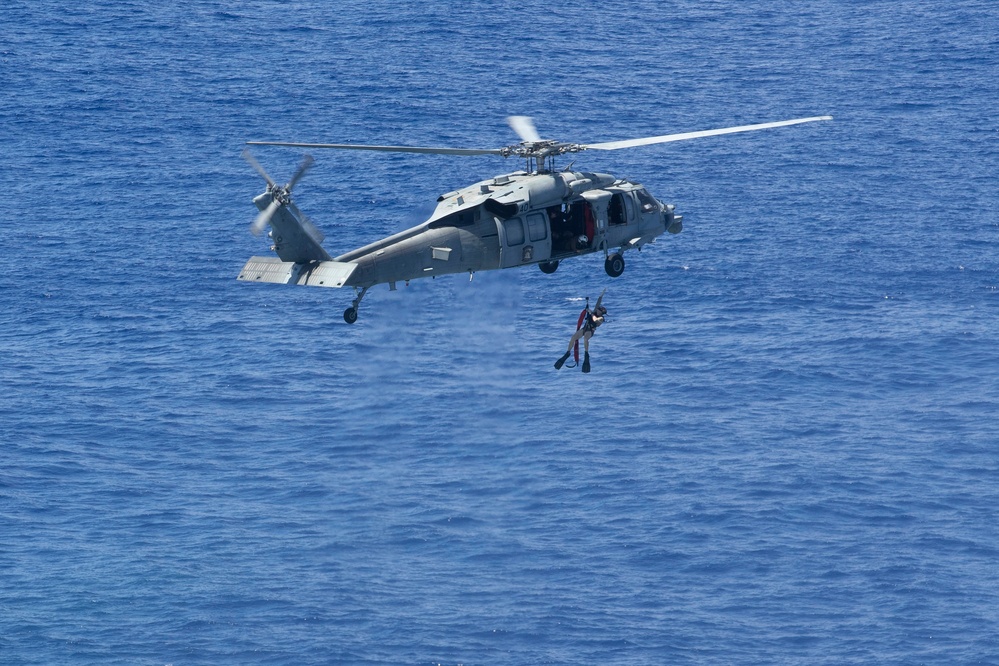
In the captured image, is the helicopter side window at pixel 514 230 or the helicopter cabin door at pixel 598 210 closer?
the helicopter side window at pixel 514 230

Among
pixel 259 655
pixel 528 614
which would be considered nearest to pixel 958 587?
pixel 528 614

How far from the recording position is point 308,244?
102375 millimetres

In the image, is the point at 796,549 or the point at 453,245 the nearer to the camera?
the point at 453,245

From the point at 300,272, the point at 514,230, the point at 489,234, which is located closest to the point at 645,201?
the point at 514,230

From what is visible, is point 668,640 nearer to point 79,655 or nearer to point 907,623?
point 907,623

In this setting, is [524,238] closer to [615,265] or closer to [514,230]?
[514,230]

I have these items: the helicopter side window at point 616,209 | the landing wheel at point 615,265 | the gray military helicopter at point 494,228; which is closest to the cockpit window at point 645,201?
the gray military helicopter at point 494,228

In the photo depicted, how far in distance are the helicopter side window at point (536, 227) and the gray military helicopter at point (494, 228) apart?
0.06 meters

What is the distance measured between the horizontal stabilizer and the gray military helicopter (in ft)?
0.18

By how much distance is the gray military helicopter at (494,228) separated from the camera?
335 feet

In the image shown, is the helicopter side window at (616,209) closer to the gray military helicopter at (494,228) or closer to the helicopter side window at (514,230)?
the gray military helicopter at (494,228)

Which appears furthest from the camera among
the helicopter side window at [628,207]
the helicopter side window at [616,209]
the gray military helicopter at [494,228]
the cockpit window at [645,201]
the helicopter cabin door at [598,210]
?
the cockpit window at [645,201]

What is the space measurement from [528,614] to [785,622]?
28.0 metres

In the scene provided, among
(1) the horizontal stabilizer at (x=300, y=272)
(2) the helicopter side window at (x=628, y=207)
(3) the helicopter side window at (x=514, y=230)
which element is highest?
(2) the helicopter side window at (x=628, y=207)
